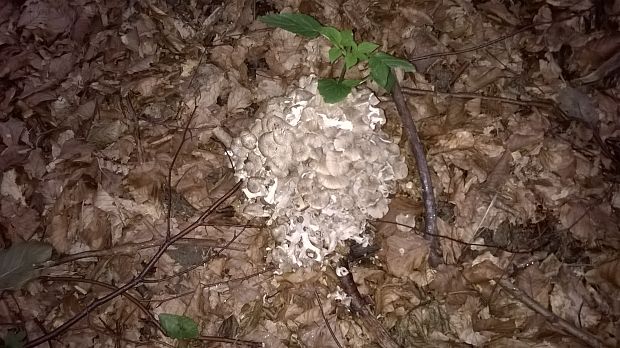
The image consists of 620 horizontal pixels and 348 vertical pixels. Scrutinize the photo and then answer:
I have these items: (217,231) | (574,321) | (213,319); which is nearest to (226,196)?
(217,231)

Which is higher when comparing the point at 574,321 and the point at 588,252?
the point at 588,252

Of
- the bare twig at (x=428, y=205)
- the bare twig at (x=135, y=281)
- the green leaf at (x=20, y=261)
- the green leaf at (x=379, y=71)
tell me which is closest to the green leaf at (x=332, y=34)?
the green leaf at (x=379, y=71)

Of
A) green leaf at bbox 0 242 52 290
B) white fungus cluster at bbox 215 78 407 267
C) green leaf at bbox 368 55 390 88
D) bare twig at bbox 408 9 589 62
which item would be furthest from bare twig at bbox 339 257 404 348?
green leaf at bbox 0 242 52 290

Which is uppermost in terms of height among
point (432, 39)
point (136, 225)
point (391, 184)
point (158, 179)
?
point (432, 39)

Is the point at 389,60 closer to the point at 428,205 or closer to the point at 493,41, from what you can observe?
the point at 428,205

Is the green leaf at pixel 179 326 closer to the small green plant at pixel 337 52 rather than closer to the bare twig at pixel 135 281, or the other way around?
the bare twig at pixel 135 281

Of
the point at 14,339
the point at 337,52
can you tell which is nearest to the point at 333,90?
the point at 337,52

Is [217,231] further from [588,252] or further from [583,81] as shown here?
[583,81]
